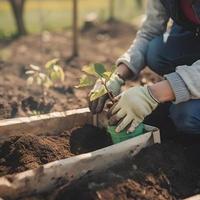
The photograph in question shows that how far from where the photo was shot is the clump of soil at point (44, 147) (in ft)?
7.24

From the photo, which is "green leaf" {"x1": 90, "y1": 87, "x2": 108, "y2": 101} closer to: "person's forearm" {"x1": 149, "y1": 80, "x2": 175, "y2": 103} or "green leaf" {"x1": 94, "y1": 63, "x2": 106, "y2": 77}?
"green leaf" {"x1": 94, "y1": 63, "x2": 106, "y2": 77}

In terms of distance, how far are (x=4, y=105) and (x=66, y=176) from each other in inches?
46.2

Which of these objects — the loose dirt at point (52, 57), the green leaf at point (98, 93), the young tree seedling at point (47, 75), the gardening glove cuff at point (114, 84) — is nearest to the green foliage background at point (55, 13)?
the loose dirt at point (52, 57)

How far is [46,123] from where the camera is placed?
8.27ft

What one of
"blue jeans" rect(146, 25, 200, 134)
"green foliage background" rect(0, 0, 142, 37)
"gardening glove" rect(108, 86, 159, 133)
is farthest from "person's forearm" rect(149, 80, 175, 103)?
"green foliage background" rect(0, 0, 142, 37)

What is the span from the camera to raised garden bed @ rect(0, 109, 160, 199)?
2.00 metres

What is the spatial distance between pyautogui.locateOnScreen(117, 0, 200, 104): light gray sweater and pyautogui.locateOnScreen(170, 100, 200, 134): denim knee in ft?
0.44

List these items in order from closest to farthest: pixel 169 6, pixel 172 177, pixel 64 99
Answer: pixel 172 177 → pixel 169 6 → pixel 64 99

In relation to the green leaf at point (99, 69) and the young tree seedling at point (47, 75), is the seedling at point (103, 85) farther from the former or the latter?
the young tree seedling at point (47, 75)

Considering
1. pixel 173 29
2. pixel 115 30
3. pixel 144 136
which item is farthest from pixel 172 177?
pixel 115 30

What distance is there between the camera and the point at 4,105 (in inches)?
121

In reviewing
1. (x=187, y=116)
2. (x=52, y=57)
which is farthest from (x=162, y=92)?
(x=52, y=57)

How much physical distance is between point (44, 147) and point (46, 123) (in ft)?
0.81

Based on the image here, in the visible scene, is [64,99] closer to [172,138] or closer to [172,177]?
[172,138]
